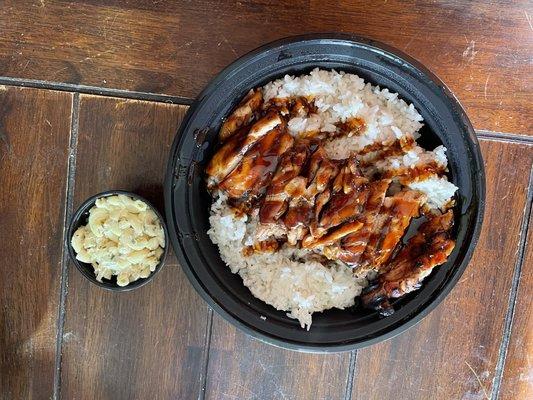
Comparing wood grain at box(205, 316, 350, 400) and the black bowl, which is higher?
the black bowl

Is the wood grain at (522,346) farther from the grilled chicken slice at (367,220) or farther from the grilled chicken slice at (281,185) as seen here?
the grilled chicken slice at (281,185)

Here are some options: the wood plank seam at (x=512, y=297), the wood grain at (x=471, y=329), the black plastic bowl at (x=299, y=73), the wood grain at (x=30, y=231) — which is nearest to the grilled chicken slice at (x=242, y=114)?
the black plastic bowl at (x=299, y=73)

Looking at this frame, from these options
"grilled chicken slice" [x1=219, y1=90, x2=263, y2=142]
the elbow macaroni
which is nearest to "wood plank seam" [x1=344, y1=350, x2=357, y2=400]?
the elbow macaroni

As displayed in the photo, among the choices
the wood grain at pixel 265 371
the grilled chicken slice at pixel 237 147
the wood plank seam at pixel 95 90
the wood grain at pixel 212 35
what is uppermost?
the wood grain at pixel 212 35

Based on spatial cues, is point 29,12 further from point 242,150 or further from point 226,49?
Answer: point 242,150

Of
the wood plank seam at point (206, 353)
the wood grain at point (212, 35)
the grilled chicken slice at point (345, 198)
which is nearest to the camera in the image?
the grilled chicken slice at point (345, 198)

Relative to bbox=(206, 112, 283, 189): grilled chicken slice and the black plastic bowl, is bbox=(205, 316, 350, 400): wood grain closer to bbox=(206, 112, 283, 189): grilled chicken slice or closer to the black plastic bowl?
the black plastic bowl

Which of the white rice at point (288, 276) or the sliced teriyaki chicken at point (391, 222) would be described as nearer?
the sliced teriyaki chicken at point (391, 222)
